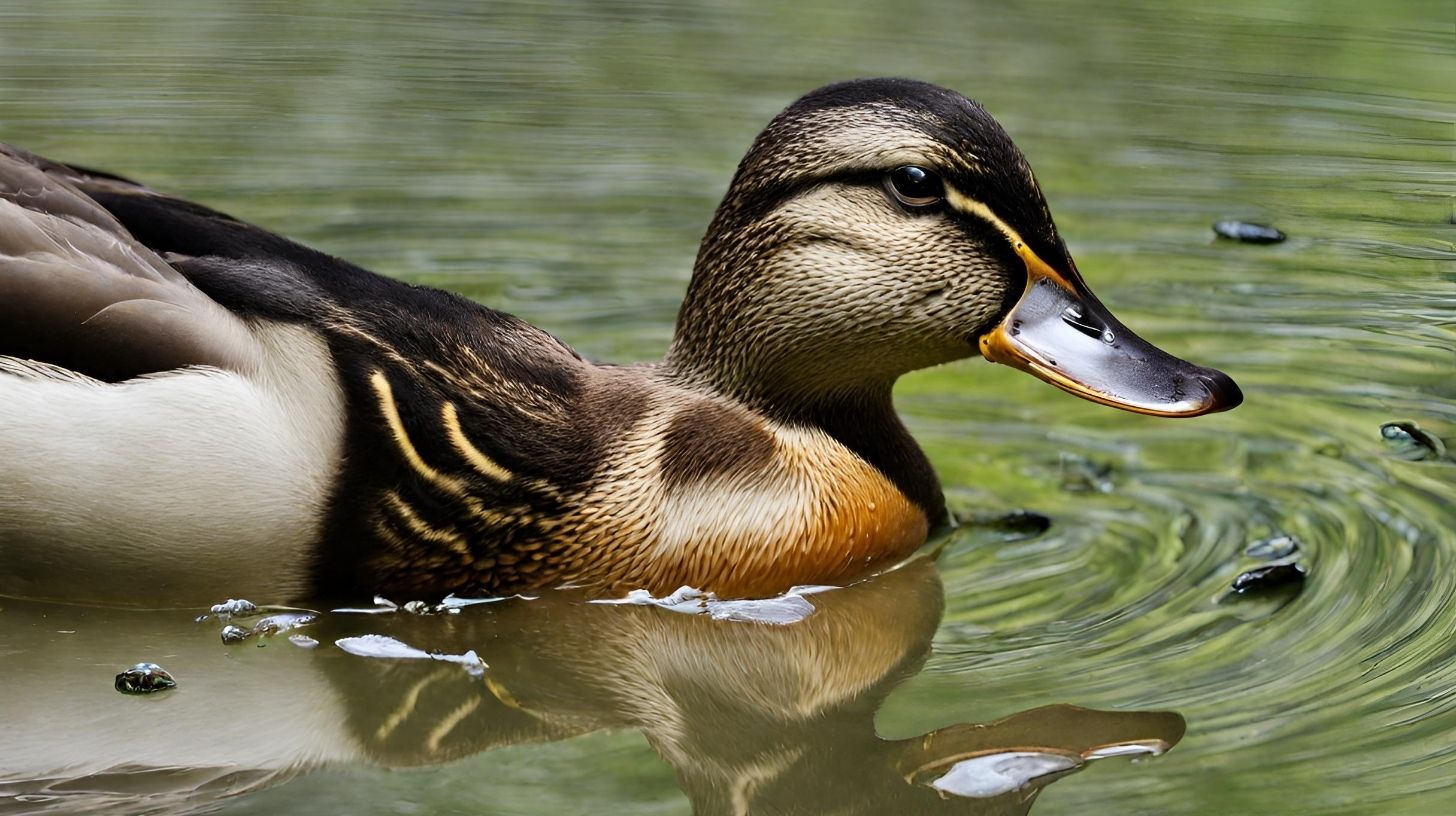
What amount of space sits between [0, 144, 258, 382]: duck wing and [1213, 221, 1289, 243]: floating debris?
4.26 metres

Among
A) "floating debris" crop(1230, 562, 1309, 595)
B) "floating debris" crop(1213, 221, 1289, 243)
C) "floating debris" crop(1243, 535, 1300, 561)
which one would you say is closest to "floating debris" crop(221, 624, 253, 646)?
"floating debris" crop(1230, 562, 1309, 595)

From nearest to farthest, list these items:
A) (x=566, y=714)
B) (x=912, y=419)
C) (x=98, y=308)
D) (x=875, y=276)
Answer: (x=566, y=714), (x=98, y=308), (x=875, y=276), (x=912, y=419)

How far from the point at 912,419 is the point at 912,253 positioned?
1495 mm

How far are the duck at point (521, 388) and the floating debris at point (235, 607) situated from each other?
0.14ft

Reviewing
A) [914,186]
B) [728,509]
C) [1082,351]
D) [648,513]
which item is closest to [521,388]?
[648,513]

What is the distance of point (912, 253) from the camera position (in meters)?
5.58

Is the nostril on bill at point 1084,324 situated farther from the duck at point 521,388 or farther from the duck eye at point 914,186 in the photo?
the duck eye at point 914,186

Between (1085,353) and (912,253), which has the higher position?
(912,253)

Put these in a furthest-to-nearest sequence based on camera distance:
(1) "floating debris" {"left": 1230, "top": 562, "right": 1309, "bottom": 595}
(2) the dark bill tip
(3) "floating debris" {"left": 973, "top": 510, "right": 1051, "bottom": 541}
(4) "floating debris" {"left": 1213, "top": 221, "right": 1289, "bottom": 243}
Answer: (4) "floating debris" {"left": 1213, "top": 221, "right": 1289, "bottom": 243}, (3) "floating debris" {"left": 973, "top": 510, "right": 1051, "bottom": 541}, (2) the dark bill tip, (1) "floating debris" {"left": 1230, "top": 562, "right": 1309, "bottom": 595}

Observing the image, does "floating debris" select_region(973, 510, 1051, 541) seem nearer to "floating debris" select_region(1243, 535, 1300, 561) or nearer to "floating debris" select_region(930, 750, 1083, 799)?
"floating debris" select_region(1243, 535, 1300, 561)

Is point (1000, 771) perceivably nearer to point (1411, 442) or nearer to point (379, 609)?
point (379, 609)

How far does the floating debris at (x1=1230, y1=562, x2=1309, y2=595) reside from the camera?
5262 millimetres

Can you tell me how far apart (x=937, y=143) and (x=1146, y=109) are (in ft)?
12.1

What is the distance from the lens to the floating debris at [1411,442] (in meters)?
6.06
